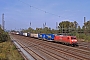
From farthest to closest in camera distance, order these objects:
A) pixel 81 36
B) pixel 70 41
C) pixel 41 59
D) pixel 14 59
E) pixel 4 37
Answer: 1. pixel 81 36
2. pixel 4 37
3. pixel 70 41
4. pixel 41 59
5. pixel 14 59

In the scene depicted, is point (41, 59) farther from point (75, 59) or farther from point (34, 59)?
point (75, 59)

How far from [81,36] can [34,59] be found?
43136mm

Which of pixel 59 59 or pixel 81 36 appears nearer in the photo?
pixel 59 59

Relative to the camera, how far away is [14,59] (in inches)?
787

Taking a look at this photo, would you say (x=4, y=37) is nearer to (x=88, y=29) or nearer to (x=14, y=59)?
(x=88, y=29)

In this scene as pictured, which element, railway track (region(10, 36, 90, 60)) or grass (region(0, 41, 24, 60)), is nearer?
grass (region(0, 41, 24, 60))

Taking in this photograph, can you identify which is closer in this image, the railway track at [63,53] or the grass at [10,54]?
the grass at [10,54]

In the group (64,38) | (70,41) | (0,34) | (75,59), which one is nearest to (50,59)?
(75,59)

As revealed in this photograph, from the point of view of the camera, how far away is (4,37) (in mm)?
58938

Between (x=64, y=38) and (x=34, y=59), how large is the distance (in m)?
19.9

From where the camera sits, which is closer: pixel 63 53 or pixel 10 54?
pixel 10 54

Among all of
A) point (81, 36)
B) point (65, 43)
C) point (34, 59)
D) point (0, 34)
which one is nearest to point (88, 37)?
point (81, 36)

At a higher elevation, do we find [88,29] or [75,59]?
[88,29]

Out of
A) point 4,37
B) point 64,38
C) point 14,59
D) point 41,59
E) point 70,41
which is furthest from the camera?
point 4,37
